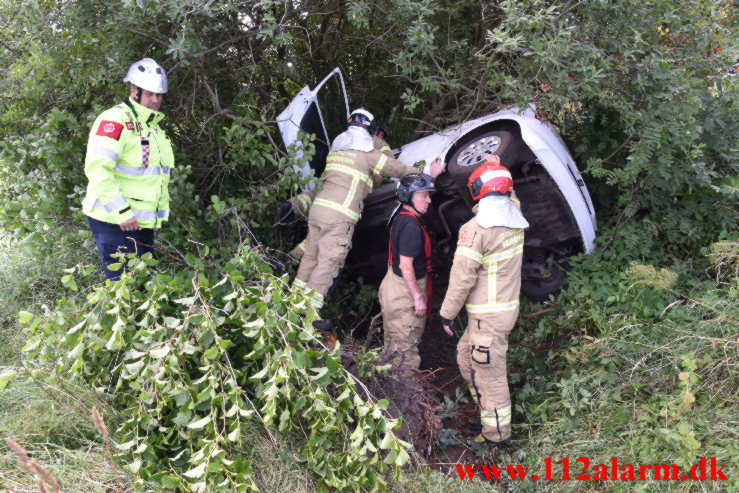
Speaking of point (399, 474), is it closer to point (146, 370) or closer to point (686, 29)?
Answer: point (146, 370)

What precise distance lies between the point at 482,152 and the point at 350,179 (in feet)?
3.51

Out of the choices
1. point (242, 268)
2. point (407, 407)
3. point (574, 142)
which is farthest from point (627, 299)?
point (242, 268)

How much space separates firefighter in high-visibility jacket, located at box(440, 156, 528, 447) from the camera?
3715 millimetres

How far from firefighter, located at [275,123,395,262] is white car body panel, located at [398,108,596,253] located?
320 mm

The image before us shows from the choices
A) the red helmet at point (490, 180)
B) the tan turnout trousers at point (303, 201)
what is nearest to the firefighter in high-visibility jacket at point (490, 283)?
the red helmet at point (490, 180)

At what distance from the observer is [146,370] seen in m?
2.71

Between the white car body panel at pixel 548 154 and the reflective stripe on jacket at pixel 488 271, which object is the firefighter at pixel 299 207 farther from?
the reflective stripe on jacket at pixel 488 271

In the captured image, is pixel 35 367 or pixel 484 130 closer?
pixel 35 367

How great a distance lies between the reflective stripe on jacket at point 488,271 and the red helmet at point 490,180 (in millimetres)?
227

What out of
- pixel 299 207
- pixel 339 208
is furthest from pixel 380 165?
pixel 299 207

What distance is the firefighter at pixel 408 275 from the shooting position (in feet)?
13.8

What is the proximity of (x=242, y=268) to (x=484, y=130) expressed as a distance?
2.29 metres

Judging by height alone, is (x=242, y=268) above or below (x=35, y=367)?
above

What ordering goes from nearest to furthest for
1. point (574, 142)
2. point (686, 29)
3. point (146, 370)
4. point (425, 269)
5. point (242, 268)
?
point (146, 370), point (242, 268), point (686, 29), point (425, 269), point (574, 142)
